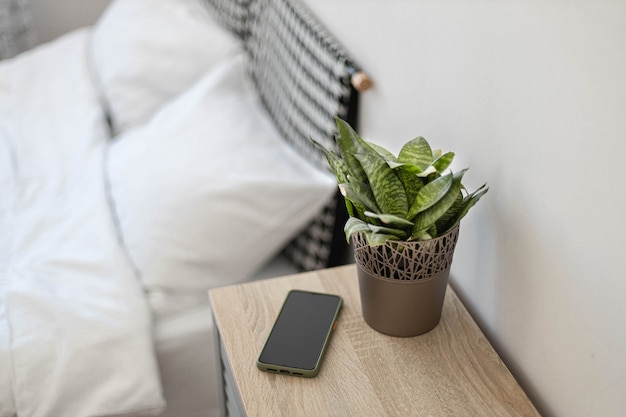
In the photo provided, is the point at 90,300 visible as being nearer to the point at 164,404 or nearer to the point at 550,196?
the point at 164,404

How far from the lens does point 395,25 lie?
118 cm

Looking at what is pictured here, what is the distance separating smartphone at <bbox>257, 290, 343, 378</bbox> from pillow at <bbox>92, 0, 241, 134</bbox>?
982 millimetres

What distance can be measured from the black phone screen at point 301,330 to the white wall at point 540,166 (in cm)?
24

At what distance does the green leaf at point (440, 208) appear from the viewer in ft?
2.82

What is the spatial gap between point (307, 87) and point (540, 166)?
0.77 metres

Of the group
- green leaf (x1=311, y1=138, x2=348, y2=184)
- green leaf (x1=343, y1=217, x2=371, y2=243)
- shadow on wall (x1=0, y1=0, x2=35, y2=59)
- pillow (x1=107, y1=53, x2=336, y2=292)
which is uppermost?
green leaf (x1=311, y1=138, x2=348, y2=184)

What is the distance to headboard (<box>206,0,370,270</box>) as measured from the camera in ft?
4.59

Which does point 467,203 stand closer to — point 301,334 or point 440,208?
point 440,208

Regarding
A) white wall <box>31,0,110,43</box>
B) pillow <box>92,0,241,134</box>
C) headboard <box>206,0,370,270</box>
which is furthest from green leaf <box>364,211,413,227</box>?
white wall <box>31,0,110,43</box>

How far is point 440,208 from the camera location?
0.86 meters

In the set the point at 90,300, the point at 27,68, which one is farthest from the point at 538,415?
the point at 27,68

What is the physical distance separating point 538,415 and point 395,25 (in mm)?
677

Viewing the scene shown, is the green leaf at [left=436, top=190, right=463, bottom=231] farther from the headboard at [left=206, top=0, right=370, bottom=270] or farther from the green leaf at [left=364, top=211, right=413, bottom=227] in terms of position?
the headboard at [left=206, top=0, right=370, bottom=270]

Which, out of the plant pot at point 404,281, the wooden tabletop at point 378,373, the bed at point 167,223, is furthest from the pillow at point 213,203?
the plant pot at point 404,281
